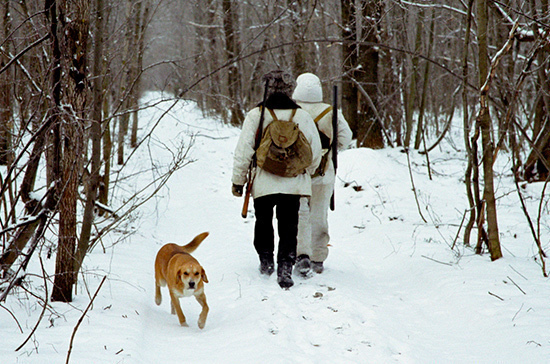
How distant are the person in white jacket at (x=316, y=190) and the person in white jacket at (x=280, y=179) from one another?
0.27 m

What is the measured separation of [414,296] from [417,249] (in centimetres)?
161

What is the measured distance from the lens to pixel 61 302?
14.5ft

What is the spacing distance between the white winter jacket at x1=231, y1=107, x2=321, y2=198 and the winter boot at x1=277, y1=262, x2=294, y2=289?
80 centimetres

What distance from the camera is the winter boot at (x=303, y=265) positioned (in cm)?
572

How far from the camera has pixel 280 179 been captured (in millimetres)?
5348

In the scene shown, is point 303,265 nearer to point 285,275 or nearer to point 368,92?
point 285,275

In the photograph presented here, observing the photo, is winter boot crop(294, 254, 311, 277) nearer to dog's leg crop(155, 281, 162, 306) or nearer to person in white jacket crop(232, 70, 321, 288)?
person in white jacket crop(232, 70, 321, 288)

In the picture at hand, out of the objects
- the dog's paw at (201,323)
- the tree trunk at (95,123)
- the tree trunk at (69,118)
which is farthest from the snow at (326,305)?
the tree trunk at (95,123)

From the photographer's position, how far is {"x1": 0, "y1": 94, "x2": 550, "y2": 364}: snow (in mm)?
3699

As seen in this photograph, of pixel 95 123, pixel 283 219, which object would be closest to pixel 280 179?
pixel 283 219

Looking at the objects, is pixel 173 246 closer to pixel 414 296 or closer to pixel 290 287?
pixel 290 287

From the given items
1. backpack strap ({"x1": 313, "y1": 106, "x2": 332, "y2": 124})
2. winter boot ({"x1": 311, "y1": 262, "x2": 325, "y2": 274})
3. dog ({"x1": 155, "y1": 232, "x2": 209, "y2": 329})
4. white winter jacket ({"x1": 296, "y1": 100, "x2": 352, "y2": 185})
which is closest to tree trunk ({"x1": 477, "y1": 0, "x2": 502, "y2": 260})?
white winter jacket ({"x1": 296, "y1": 100, "x2": 352, "y2": 185})

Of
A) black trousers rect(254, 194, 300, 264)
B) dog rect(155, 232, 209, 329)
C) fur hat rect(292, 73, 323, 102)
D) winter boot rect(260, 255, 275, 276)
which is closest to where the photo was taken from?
dog rect(155, 232, 209, 329)

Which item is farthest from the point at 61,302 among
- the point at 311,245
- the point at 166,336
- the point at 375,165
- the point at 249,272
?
the point at 375,165
